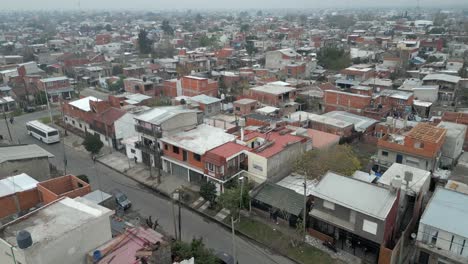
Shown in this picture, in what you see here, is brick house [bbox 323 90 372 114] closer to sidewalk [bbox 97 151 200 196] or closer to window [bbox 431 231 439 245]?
sidewalk [bbox 97 151 200 196]

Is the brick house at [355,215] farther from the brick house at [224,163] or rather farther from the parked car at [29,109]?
the parked car at [29,109]

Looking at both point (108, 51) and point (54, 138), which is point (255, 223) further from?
point (108, 51)

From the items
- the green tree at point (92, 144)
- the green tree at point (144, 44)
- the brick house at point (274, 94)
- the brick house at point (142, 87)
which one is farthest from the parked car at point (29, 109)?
the green tree at point (144, 44)

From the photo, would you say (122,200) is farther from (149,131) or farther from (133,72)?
(133,72)

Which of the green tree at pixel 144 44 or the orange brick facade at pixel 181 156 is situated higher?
the green tree at pixel 144 44

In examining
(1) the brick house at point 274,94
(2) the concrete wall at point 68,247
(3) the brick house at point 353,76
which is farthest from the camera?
(3) the brick house at point 353,76

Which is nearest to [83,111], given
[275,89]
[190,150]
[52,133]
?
[52,133]
